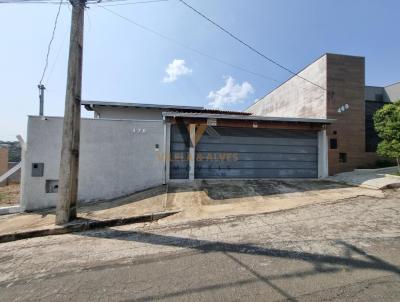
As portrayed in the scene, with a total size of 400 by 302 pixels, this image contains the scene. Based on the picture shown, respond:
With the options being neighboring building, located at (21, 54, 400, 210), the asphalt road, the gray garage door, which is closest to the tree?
neighboring building, located at (21, 54, 400, 210)

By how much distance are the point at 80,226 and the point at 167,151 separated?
4.90 meters

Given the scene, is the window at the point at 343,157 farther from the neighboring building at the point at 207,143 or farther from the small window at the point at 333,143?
the small window at the point at 333,143

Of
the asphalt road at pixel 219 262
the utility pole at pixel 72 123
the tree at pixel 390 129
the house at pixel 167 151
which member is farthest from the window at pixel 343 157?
the utility pole at pixel 72 123

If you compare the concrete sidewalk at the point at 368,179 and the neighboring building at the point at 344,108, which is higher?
the neighboring building at the point at 344,108

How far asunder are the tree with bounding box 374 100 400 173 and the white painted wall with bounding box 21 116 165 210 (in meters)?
9.79

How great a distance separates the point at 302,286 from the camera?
2.83m

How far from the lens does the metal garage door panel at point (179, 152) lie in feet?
33.6

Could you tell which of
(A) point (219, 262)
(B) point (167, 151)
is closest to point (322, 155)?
(B) point (167, 151)

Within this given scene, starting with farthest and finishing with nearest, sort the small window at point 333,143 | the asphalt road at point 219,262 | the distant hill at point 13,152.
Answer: the distant hill at point 13,152 → the small window at point 333,143 → the asphalt road at point 219,262

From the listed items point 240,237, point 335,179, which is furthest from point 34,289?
point 335,179

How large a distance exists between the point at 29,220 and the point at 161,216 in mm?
4192

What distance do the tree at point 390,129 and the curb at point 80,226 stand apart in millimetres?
9840

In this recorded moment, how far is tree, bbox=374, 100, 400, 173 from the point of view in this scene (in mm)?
9969

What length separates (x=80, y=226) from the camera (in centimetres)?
585
